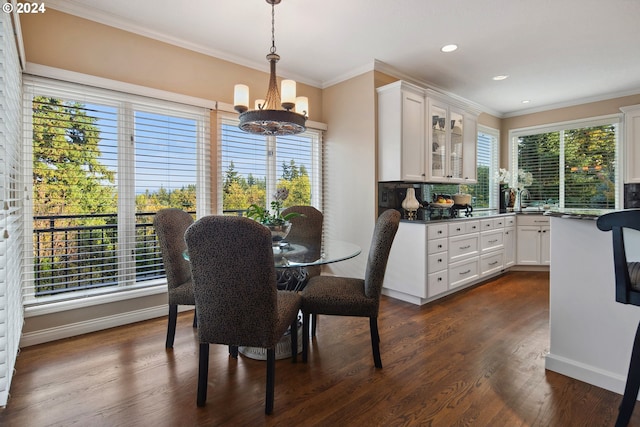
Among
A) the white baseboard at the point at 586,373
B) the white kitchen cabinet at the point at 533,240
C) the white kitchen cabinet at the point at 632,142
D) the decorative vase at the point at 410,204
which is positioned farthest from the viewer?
the white kitchen cabinet at the point at 533,240

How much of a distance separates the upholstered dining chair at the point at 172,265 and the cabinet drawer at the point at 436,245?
7.76ft

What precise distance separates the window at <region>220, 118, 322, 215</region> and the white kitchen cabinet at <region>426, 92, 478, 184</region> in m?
1.41

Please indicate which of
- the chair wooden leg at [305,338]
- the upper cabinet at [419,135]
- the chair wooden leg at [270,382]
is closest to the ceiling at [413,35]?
the upper cabinet at [419,135]

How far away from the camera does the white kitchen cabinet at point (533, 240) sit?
16.3ft

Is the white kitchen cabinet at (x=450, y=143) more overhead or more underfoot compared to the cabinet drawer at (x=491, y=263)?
more overhead

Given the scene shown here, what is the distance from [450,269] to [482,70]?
2.39 meters

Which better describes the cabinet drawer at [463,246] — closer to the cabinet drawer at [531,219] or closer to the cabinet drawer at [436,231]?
the cabinet drawer at [436,231]

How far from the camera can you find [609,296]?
191cm

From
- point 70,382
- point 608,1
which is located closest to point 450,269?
point 608,1

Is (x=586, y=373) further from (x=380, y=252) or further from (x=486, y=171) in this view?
(x=486, y=171)

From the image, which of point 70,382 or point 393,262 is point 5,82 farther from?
Result: point 393,262

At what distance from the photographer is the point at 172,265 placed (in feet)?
8.00

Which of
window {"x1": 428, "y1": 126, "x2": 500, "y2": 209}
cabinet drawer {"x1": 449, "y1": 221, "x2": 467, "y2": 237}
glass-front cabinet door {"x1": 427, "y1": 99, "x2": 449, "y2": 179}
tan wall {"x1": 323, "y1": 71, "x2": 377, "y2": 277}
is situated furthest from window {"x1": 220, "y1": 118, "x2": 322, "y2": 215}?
window {"x1": 428, "y1": 126, "x2": 500, "y2": 209}

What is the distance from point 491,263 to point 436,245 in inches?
56.5
